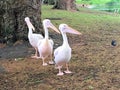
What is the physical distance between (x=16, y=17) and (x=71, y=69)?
2.63m

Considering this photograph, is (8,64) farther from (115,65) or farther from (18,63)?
(115,65)

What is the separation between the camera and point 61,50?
221 inches

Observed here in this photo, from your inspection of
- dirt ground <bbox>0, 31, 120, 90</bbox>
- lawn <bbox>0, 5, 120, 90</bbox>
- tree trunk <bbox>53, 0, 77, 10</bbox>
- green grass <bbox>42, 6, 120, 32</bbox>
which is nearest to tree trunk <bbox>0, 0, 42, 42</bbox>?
dirt ground <bbox>0, 31, 120, 90</bbox>

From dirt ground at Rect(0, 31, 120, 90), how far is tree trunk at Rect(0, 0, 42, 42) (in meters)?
0.29

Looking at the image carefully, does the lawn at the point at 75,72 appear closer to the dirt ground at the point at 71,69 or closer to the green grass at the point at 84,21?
the dirt ground at the point at 71,69

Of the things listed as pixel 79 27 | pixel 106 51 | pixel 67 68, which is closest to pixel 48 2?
pixel 79 27

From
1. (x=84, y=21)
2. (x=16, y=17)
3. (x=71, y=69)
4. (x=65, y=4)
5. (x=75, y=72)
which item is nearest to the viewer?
(x=75, y=72)

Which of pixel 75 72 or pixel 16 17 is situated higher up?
pixel 16 17

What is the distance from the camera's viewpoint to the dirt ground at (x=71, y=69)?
535 centimetres

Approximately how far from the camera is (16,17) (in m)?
8.28

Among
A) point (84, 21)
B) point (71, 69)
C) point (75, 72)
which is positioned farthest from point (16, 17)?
point (84, 21)

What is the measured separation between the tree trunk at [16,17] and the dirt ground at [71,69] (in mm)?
290

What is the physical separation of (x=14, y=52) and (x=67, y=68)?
79.3 inches

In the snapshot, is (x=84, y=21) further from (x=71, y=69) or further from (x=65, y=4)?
(x=71, y=69)
